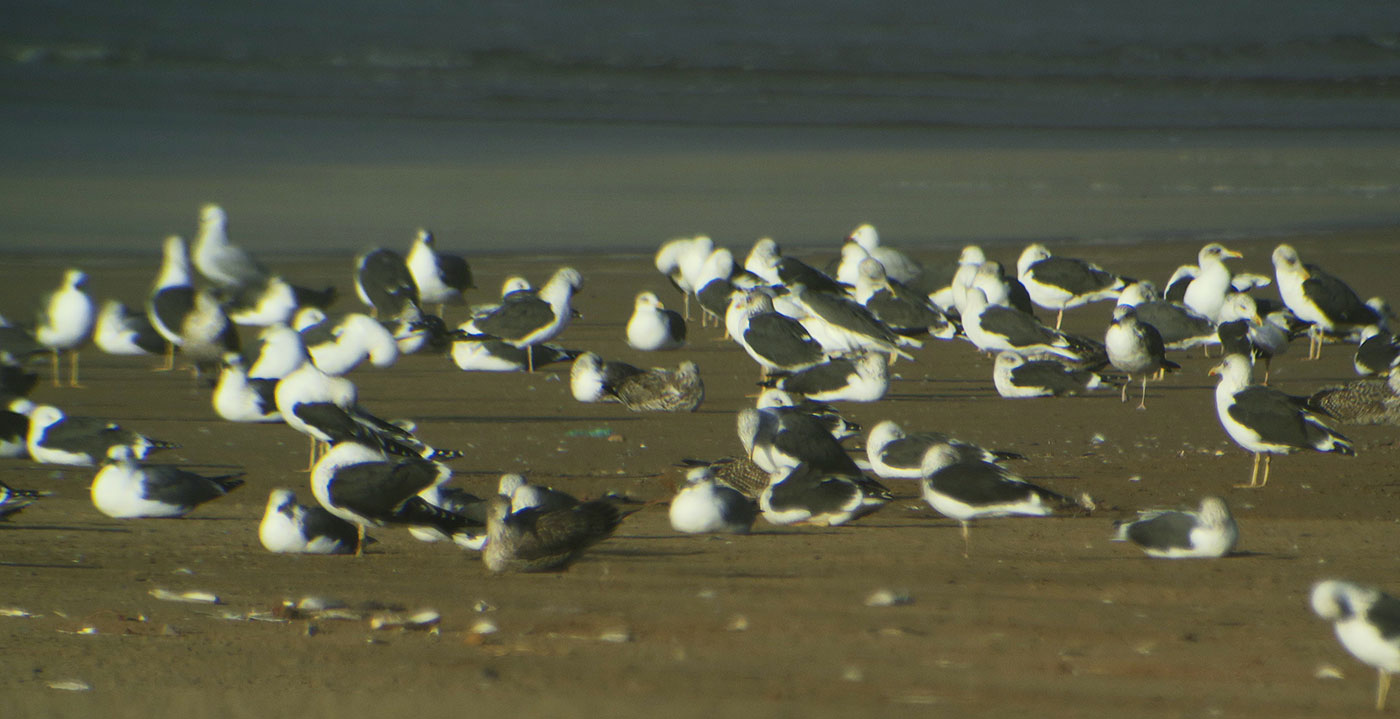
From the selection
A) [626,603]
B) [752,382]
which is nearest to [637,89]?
[752,382]

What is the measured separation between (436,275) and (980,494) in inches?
344

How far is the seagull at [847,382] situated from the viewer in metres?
10.5

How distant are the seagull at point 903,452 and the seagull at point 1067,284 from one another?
5.86 m

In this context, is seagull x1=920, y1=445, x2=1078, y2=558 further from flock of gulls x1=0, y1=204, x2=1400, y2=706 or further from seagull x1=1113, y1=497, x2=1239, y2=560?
seagull x1=1113, y1=497, x2=1239, y2=560

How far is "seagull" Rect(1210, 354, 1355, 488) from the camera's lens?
27.0ft

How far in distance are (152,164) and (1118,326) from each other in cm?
1784

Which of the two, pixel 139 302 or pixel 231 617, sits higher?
pixel 139 302

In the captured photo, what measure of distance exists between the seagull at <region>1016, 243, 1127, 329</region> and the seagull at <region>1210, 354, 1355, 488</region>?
5487 millimetres

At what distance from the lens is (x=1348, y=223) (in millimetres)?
20859

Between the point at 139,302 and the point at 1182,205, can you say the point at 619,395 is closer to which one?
the point at 139,302

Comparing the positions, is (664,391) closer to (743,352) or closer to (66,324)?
(743,352)

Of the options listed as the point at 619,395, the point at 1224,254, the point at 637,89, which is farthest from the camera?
the point at 637,89

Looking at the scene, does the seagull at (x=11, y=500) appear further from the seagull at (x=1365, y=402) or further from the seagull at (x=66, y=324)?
the seagull at (x=1365, y=402)

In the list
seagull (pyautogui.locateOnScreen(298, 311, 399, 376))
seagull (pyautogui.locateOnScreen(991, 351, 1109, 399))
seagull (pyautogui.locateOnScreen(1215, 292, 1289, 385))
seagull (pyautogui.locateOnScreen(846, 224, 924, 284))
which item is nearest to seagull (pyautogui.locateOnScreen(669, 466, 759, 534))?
seagull (pyautogui.locateOnScreen(991, 351, 1109, 399))
